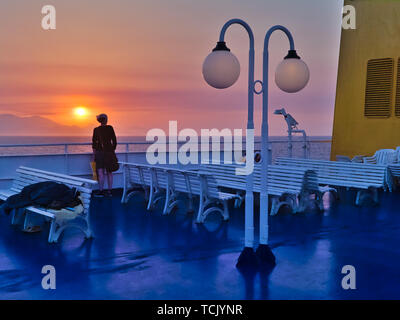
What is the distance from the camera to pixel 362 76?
14422 mm

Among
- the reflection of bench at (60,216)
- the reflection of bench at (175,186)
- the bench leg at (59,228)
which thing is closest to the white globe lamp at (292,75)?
the reflection of bench at (175,186)

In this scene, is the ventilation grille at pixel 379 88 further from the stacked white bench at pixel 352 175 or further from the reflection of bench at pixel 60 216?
the reflection of bench at pixel 60 216

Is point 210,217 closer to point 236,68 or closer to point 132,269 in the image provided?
point 132,269

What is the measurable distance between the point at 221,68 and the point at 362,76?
10962 millimetres

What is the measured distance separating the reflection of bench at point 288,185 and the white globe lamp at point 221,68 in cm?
346

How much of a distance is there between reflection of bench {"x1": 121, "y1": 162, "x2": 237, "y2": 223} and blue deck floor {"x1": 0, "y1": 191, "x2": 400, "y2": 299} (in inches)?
10.5

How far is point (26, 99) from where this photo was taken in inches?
709

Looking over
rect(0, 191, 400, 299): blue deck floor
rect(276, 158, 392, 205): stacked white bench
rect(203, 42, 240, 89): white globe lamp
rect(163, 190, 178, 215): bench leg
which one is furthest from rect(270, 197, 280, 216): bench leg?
rect(203, 42, 240, 89): white globe lamp

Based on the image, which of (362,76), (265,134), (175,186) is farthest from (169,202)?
(362,76)

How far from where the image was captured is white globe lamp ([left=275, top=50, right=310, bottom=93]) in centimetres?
510

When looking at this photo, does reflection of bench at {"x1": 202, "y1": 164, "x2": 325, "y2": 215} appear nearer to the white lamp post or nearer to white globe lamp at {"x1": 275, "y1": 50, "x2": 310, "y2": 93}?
the white lamp post

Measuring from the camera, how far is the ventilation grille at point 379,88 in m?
13.7

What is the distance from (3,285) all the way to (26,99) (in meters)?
14.8
